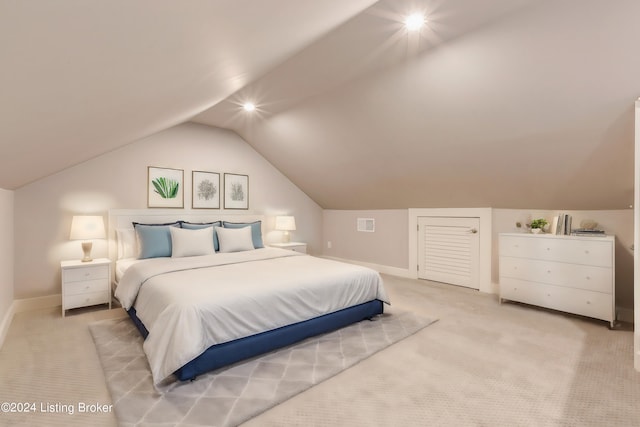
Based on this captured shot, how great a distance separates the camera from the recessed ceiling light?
2.06 m

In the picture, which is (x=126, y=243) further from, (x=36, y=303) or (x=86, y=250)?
(x=36, y=303)

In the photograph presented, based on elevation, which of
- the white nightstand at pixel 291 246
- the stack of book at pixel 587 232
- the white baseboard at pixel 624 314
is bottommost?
the white baseboard at pixel 624 314

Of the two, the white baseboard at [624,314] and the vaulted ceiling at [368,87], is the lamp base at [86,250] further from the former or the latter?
the white baseboard at [624,314]

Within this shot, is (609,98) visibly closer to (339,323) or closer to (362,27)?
(362,27)

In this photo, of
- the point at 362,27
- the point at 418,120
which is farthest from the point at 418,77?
the point at 362,27

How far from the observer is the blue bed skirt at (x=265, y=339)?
81.2 inches

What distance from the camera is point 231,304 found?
2211 millimetres

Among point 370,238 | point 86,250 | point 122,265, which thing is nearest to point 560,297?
point 370,238

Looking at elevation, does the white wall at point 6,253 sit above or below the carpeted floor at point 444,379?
above

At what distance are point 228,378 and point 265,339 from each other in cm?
37

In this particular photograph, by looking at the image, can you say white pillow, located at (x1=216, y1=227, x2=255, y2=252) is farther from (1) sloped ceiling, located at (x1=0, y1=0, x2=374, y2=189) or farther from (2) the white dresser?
(2) the white dresser

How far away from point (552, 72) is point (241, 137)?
4150mm

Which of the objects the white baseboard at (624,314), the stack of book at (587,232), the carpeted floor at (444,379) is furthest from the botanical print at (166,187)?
the white baseboard at (624,314)

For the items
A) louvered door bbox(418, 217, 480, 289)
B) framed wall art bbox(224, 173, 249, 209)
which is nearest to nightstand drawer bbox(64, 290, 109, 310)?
framed wall art bbox(224, 173, 249, 209)
